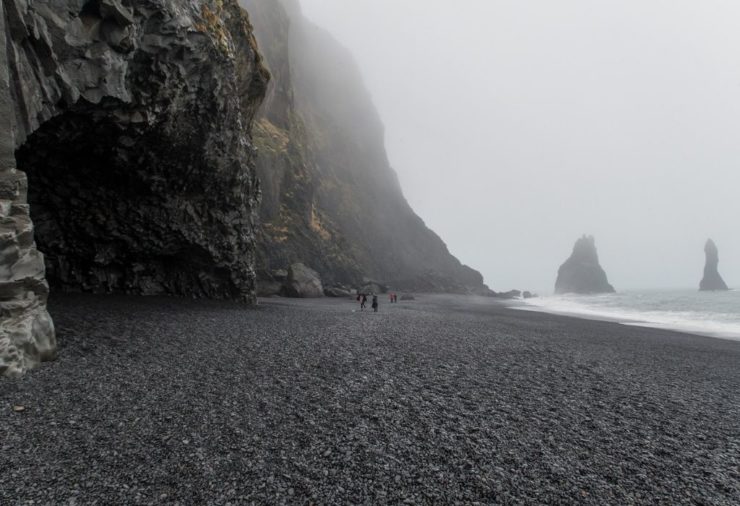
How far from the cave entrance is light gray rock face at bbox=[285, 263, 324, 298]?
1593 cm

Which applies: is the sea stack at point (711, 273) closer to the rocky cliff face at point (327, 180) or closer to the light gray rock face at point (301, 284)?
the rocky cliff face at point (327, 180)

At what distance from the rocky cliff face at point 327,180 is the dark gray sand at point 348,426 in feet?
101

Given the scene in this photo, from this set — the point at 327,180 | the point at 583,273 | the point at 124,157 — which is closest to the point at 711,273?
the point at 583,273

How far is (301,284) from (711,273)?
683 ft

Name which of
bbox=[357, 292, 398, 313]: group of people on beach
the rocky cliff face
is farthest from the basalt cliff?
the rocky cliff face

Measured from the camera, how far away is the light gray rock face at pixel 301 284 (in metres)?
39.9

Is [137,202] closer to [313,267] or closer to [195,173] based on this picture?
[195,173]

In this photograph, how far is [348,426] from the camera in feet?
22.0

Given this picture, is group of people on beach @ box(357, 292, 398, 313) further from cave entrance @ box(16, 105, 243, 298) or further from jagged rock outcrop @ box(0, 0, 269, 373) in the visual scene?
cave entrance @ box(16, 105, 243, 298)

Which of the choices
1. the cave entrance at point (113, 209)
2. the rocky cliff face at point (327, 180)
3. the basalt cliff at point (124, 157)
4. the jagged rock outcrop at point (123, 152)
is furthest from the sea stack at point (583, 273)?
the cave entrance at point (113, 209)

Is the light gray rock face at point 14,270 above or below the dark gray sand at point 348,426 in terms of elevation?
above

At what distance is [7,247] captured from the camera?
27.9ft

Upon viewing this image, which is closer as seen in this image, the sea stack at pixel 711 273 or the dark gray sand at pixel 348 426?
the dark gray sand at pixel 348 426

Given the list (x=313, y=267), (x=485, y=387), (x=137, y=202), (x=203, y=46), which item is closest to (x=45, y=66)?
(x=203, y=46)
